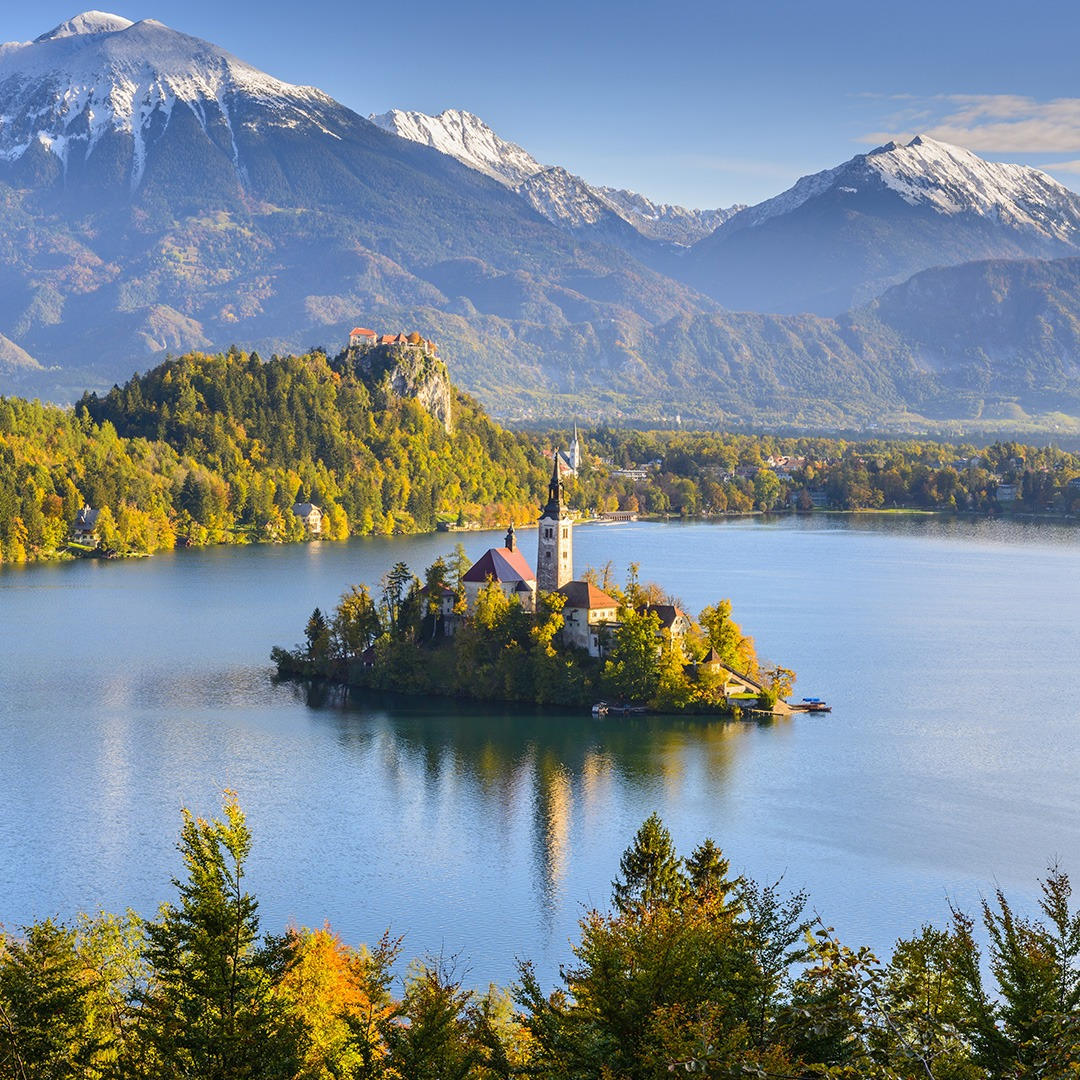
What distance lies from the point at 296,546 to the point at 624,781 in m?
69.6

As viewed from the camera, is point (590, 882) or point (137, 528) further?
point (137, 528)

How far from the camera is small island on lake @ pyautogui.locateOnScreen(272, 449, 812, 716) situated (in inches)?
2109

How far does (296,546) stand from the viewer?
112000mm

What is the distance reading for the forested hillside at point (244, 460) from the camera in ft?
350

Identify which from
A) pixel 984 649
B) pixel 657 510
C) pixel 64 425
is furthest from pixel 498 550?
pixel 657 510

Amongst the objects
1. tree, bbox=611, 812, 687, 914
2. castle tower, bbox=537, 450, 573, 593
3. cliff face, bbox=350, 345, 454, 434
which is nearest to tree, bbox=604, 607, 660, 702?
castle tower, bbox=537, 450, 573, 593

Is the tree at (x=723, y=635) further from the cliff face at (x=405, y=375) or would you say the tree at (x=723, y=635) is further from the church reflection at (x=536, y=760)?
the cliff face at (x=405, y=375)

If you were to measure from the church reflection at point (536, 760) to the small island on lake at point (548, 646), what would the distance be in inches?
45.1

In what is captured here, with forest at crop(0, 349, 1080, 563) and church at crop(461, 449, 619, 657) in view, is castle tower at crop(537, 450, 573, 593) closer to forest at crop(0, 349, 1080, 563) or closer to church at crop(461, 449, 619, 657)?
church at crop(461, 449, 619, 657)

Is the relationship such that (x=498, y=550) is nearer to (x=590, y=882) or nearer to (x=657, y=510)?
(x=590, y=882)

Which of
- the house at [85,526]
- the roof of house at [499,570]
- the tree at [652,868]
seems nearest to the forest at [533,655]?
the roof of house at [499,570]

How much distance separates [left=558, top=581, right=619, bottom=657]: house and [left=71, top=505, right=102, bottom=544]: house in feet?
185

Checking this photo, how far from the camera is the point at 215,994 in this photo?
1900 centimetres

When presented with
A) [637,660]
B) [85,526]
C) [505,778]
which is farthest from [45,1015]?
[85,526]
